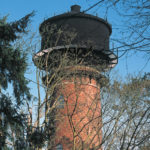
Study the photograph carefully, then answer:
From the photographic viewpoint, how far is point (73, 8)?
603 inches

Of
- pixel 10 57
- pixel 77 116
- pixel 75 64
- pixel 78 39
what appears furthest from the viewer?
pixel 78 39

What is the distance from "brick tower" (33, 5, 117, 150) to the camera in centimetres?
1296

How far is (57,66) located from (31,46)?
1.81 m

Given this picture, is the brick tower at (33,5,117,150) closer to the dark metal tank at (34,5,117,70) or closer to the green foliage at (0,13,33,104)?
the dark metal tank at (34,5,117,70)

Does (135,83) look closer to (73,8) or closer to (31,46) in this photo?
(31,46)

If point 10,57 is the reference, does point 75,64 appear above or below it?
above

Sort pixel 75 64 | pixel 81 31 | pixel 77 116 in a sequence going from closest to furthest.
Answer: pixel 75 64 → pixel 77 116 → pixel 81 31

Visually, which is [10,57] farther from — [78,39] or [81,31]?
[81,31]

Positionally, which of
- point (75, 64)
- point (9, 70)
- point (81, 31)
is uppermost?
point (81, 31)

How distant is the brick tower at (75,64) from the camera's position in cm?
1296

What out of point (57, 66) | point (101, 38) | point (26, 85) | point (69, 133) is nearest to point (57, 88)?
point (57, 66)

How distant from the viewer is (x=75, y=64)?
12.7 metres

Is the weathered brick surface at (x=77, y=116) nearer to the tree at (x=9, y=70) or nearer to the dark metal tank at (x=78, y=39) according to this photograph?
the dark metal tank at (x=78, y=39)

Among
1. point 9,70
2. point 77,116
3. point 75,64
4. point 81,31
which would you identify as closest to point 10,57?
point 9,70
